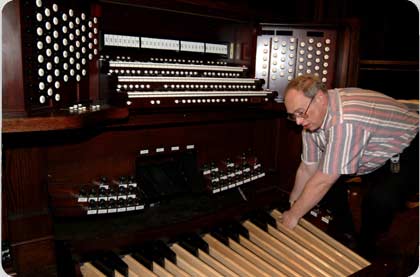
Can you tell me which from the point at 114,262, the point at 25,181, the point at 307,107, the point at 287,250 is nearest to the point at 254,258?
the point at 287,250

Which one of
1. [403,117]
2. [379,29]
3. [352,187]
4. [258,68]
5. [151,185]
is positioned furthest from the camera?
[379,29]

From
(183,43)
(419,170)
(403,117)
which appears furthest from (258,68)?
(419,170)

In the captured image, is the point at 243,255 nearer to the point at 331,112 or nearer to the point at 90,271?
the point at 90,271

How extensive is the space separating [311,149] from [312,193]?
0.39 meters

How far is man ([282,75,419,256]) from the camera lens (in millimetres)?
1856

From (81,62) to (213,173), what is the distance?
3.65 ft

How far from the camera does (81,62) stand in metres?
1.81

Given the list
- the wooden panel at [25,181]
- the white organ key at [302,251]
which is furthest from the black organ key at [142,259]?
the white organ key at [302,251]

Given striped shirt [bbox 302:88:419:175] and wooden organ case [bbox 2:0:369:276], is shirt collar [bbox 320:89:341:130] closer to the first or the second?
striped shirt [bbox 302:88:419:175]

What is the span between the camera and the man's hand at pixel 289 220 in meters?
2.07

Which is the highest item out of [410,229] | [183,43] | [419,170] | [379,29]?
[379,29]

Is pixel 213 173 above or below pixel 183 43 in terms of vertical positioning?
below

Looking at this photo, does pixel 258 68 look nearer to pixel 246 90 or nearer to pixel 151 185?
pixel 246 90

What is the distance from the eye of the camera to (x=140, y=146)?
2311mm
